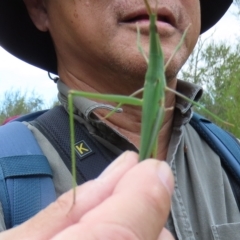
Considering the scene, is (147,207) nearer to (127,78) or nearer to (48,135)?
(48,135)

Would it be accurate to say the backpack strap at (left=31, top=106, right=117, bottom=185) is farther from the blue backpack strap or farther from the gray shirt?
the blue backpack strap

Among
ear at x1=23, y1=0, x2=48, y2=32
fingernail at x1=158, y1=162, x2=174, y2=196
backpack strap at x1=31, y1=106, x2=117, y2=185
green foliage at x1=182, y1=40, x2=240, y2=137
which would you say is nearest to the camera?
fingernail at x1=158, y1=162, x2=174, y2=196

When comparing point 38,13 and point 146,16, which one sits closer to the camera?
point 146,16

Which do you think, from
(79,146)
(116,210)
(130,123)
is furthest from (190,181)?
(116,210)

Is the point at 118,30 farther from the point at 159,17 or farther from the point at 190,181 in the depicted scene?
the point at 190,181

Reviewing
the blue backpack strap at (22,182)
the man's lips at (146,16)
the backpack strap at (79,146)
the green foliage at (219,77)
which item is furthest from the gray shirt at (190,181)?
the green foliage at (219,77)

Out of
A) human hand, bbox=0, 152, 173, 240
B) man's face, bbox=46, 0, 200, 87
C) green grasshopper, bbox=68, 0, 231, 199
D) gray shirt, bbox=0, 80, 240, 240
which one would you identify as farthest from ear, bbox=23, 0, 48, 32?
human hand, bbox=0, 152, 173, 240
